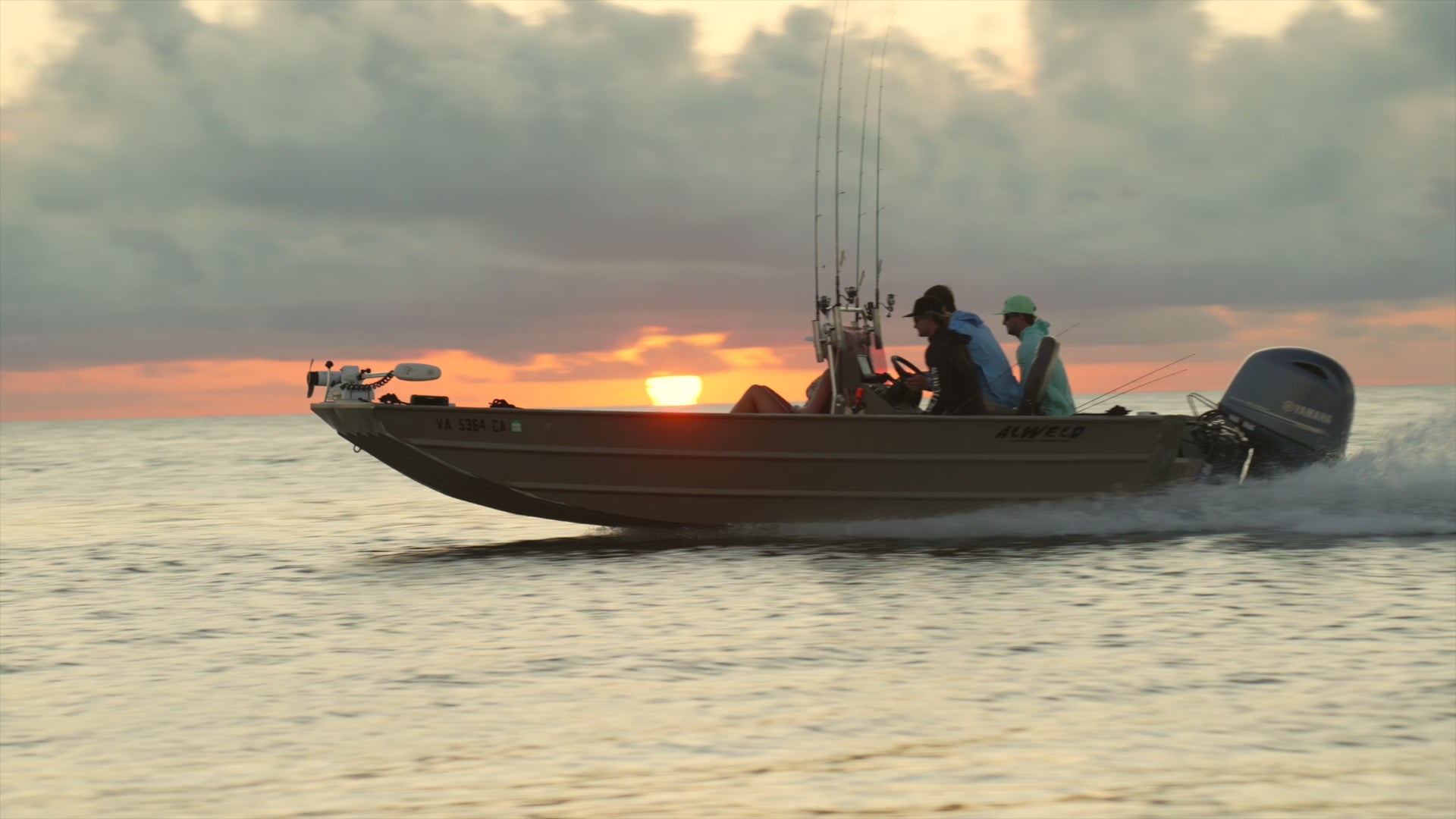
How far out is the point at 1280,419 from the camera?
1082 centimetres

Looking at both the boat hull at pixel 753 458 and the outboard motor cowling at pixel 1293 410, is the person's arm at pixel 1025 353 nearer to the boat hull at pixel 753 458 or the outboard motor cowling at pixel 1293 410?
the boat hull at pixel 753 458

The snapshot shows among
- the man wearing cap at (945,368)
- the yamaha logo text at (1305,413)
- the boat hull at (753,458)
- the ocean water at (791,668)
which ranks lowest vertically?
the ocean water at (791,668)

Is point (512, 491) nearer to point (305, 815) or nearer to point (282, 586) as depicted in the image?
point (282, 586)

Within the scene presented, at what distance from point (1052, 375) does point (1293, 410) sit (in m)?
1.96

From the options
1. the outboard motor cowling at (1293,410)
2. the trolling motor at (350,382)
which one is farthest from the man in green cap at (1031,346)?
the trolling motor at (350,382)

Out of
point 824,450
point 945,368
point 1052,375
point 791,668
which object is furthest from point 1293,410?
point 791,668

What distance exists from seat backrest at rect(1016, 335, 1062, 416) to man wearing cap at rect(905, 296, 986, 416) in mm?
324

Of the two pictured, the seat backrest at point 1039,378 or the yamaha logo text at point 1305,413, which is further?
the yamaha logo text at point 1305,413

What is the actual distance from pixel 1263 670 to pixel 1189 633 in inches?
40.0

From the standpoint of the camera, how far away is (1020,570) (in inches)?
382

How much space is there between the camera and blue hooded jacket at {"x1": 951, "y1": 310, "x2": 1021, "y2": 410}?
1042cm

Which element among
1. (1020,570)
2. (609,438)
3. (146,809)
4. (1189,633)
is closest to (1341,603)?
(1189,633)

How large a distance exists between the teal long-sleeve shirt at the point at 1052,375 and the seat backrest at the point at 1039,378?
0.04 m

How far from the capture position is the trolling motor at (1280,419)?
10750mm
